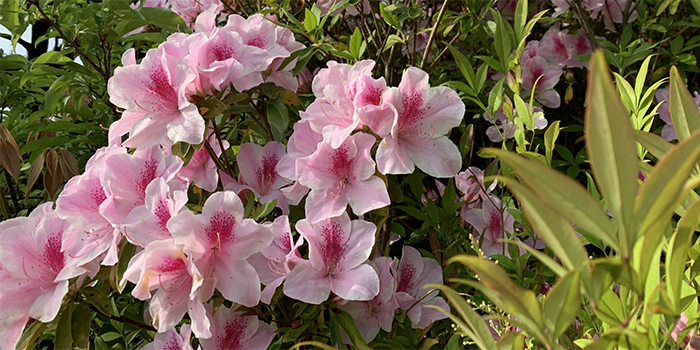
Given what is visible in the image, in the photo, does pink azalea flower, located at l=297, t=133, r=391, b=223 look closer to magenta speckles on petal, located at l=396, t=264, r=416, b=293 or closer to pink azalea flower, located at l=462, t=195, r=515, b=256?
magenta speckles on petal, located at l=396, t=264, r=416, b=293

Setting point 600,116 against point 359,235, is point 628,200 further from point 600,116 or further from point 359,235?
point 359,235

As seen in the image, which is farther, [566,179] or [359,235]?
[359,235]

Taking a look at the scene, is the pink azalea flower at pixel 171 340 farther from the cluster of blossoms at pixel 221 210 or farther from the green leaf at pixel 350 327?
the green leaf at pixel 350 327

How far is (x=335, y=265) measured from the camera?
86 cm

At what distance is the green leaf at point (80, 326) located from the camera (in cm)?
85

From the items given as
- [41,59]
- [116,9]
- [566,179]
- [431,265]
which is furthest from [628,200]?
[41,59]

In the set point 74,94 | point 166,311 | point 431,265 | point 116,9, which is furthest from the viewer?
point 74,94

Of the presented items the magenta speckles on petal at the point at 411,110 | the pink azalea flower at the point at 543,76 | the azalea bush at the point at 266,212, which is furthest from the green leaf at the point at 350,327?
the pink azalea flower at the point at 543,76

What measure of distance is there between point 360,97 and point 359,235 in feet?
0.70

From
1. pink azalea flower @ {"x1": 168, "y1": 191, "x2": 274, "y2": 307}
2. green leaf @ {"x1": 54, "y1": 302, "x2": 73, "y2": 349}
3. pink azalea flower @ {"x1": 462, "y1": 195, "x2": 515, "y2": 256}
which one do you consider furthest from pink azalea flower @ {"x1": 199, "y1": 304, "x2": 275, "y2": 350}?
pink azalea flower @ {"x1": 462, "y1": 195, "x2": 515, "y2": 256}

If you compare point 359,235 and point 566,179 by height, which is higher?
point 566,179

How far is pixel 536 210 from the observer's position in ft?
1.06

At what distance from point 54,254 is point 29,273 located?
4 cm

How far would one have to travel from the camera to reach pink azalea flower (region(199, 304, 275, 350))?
0.86 metres
